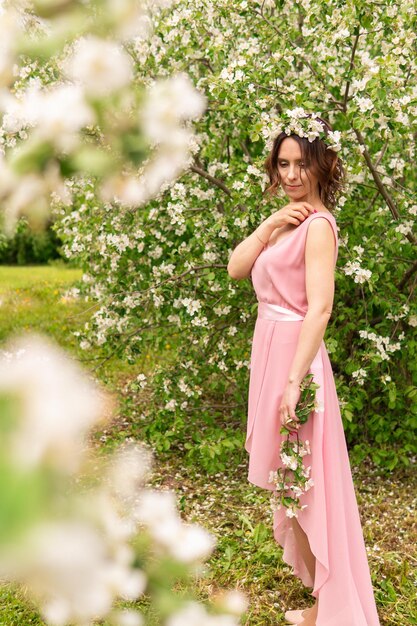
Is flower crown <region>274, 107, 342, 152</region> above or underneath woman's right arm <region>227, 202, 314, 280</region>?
above

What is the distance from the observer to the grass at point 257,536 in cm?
300

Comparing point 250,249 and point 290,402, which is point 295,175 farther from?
point 290,402

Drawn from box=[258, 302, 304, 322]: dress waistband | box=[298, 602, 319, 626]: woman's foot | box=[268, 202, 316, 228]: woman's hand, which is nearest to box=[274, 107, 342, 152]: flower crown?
box=[268, 202, 316, 228]: woman's hand

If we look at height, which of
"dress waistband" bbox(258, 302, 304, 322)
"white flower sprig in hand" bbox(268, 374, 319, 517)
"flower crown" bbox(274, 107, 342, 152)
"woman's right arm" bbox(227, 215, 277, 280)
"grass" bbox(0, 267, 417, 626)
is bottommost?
"grass" bbox(0, 267, 417, 626)

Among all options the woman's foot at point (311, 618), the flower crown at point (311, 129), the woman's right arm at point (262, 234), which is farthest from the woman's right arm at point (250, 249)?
the woman's foot at point (311, 618)

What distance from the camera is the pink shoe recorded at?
2820mm

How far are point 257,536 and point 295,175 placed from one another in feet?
6.63

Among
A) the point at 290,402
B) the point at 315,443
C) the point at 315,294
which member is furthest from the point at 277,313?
the point at 315,443

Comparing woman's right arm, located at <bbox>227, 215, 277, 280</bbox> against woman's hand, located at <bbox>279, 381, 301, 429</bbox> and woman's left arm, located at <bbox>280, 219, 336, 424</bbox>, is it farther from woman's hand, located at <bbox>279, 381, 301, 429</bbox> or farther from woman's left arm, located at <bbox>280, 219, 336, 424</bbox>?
woman's hand, located at <bbox>279, 381, 301, 429</bbox>

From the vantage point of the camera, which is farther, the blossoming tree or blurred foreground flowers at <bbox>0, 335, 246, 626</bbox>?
the blossoming tree

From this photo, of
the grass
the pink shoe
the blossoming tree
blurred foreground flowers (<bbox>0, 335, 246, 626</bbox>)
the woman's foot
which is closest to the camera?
blurred foreground flowers (<bbox>0, 335, 246, 626</bbox>)

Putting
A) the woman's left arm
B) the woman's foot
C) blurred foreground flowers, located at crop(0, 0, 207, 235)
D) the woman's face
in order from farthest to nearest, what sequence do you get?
the woman's foot < the woman's face < the woman's left arm < blurred foreground flowers, located at crop(0, 0, 207, 235)

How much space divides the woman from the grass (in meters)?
0.41

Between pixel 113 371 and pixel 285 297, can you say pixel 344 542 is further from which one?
pixel 113 371
